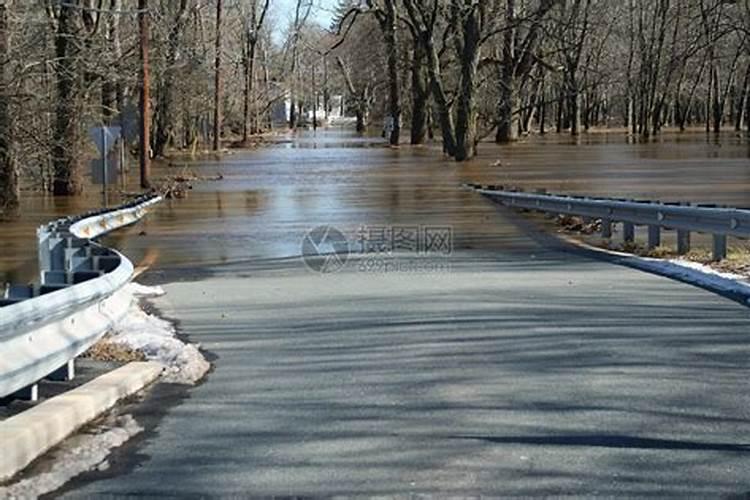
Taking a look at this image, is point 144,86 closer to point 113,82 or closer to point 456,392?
point 113,82

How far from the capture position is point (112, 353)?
8250mm

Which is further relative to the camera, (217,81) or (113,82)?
(217,81)

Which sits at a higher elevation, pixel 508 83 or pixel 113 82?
pixel 508 83

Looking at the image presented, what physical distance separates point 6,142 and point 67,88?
17.2 feet

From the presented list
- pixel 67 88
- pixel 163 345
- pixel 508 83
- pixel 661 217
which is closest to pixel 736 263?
pixel 661 217

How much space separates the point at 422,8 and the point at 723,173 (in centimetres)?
1959

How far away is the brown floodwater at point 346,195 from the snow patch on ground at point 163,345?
5.49 meters

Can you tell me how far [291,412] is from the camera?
264 inches

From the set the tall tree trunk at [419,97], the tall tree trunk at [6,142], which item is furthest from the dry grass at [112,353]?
the tall tree trunk at [419,97]

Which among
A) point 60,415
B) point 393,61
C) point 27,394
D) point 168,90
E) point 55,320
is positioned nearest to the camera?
point 60,415

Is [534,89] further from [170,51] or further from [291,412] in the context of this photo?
[291,412]

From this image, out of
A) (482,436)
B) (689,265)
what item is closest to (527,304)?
(689,265)

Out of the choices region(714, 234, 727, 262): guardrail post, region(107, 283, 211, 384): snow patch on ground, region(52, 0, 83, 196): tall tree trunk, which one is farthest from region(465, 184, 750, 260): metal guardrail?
region(52, 0, 83, 196): tall tree trunk

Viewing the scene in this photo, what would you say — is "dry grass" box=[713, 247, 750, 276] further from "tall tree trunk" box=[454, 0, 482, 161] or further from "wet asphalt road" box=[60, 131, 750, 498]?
"tall tree trunk" box=[454, 0, 482, 161]
